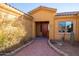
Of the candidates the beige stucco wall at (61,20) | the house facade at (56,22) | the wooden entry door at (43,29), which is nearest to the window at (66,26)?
the house facade at (56,22)

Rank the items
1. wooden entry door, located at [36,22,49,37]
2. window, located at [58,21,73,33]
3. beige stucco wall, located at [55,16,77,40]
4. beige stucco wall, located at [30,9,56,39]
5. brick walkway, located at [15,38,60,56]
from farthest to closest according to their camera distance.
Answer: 1. wooden entry door, located at [36,22,49,37]
2. beige stucco wall, located at [30,9,56,39]
3. window, located at [58,21,73,33]
4. beige stucco wall, located at [55,16,77,40]
5. brick walkway, located at [15,38,60,56]

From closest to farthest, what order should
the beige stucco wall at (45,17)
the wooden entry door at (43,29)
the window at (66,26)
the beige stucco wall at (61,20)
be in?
the beige stucco wall at (61,20) < the window at (66,26) < the beige stucco wall at (45,17) < the wooden entry door at (43,29)

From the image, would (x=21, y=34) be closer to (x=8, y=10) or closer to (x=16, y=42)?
(x=16, y=42)

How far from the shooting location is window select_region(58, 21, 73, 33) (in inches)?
594

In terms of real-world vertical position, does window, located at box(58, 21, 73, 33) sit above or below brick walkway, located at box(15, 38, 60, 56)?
above

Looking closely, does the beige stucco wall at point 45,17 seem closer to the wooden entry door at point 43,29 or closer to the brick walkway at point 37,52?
the wooden entry door at point 43,29

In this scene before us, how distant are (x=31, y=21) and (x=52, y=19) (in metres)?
2.40

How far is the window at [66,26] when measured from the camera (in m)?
15.1

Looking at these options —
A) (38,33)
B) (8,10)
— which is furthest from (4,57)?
(38,33)

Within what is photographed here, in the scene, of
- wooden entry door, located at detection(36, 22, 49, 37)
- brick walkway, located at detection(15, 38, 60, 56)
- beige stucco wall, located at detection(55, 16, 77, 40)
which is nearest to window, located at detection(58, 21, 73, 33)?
beige stucco wall, located at detection(55, 16, 77, 40)

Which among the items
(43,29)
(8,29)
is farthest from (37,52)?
(43,29)

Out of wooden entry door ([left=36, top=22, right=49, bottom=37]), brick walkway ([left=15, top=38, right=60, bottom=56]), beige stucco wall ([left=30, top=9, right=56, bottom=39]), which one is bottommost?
brick walkway ([left=15, top=38, right=60, bottom=56])

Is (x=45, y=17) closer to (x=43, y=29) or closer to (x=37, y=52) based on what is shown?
(x=43, y=29)

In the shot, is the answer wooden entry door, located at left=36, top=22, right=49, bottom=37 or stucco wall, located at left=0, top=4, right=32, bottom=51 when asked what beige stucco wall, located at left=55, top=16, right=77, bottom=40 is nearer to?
wooden entry door, located at left=36, top=22, right=49, bottom=37
